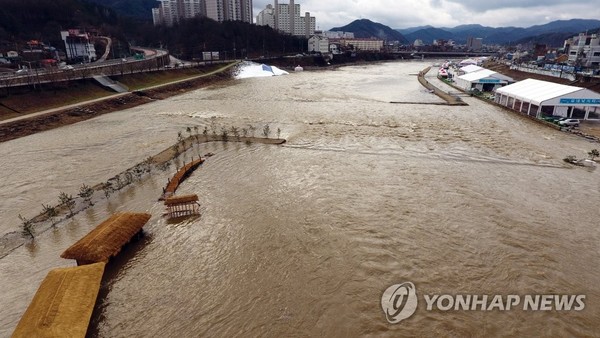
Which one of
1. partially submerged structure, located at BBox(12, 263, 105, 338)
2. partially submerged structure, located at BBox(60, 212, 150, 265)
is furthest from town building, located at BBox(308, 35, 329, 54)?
partially submerged structure, located at BBox(12, 263, 105, 338)

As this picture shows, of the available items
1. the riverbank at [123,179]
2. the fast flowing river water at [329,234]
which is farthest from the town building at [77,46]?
the riverbank at [123,179]

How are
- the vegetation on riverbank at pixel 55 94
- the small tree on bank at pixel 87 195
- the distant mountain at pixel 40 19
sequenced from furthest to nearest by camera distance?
1. the distant mountain at pixel 40 19
2. the vegetation on riverbank at pixel 55 94
3. the small tree on bank at pixel 87 195

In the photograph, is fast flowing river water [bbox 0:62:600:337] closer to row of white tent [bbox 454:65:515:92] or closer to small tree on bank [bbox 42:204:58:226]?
small tree on bank [bbox 42:204:58:226]

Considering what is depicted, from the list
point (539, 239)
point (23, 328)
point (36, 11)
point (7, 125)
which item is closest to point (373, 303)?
point (539, 239)

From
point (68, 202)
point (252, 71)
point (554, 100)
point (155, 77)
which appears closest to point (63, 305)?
point (68, 202)

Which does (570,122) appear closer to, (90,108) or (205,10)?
(90,108)

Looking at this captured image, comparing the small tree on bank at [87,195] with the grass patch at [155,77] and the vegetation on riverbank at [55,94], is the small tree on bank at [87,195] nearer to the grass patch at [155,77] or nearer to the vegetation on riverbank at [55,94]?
the vegetation on riverbank at [55,94]
